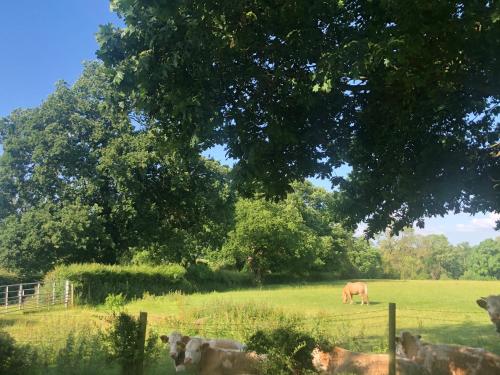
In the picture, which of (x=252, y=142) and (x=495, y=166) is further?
(x=495, y=166)

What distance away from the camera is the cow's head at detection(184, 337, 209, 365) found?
840 centimetres

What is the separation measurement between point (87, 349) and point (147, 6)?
21.9 feet

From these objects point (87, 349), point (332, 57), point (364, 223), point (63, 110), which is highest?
point (63, 110)

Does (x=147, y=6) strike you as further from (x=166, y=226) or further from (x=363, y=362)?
(x=166, y=226)

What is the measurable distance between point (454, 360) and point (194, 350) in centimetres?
413

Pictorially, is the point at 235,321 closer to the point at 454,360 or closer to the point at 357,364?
the point at 357,364

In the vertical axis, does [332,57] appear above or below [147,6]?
below

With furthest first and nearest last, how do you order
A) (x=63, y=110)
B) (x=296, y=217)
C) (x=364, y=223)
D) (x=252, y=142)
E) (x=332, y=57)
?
(x=296, y=217) < (x=63, y=110) < (x=364, y=223) < (x=252, y=142) < (x=332, y=57)

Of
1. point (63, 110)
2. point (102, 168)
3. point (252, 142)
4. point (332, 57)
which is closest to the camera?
point (332, 57)

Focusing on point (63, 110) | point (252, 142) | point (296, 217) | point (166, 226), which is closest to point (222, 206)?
point (166, 226)

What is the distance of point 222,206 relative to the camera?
37.1 m

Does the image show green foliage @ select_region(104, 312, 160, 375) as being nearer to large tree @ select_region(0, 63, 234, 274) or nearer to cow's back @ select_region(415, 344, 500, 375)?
cow's back @ select_region(415, 344, 500, 375)

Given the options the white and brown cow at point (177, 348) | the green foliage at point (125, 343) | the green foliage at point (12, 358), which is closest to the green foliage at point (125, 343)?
the green foliage at point (125, 343)

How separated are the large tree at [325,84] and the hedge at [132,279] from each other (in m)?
24.5
